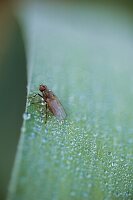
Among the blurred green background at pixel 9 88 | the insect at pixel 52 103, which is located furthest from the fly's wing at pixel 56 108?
the blurred green background at pixel 9 88

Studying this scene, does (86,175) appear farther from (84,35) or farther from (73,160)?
(84,35)

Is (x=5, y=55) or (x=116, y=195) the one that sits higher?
(x=5, y=55)

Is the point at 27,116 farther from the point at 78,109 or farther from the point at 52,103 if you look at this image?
the point at 78,109

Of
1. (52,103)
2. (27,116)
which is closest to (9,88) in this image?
(52,103)

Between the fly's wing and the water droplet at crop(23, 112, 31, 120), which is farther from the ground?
the fly's wing

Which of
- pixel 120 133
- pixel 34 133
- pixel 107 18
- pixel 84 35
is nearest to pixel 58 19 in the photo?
pixel 84 35

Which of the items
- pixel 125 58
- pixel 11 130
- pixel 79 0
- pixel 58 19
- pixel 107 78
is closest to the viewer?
pixel 11 130

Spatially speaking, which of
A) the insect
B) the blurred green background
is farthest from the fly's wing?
the blurred green background

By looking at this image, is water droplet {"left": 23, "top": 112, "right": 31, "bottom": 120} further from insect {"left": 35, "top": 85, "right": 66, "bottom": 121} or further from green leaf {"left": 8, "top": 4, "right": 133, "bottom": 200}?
insect {"left": 35, "top": 85, "right": 66, "bottom": 121}
